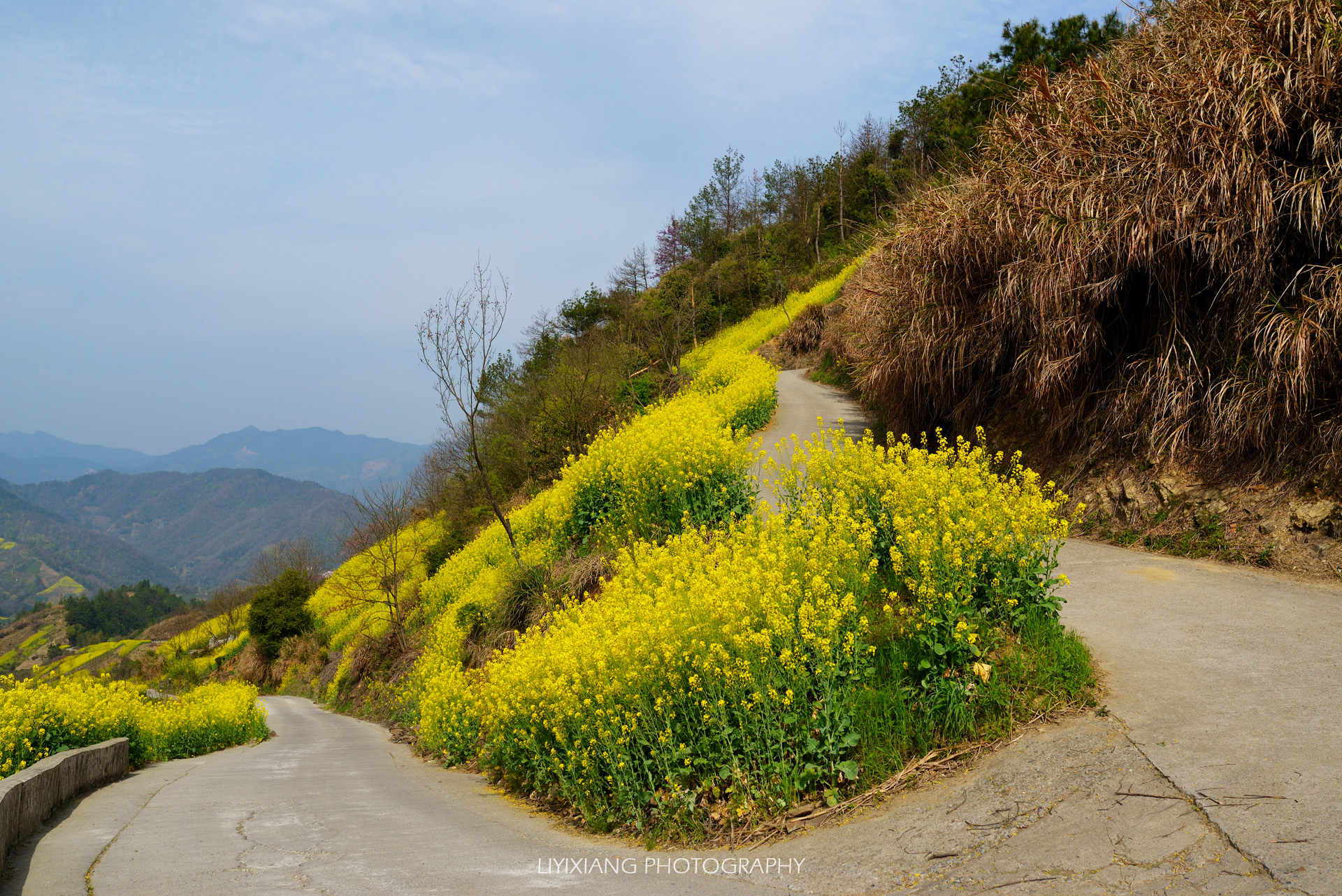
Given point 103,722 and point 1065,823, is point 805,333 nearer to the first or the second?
point 103,722

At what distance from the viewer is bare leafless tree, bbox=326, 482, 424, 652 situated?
77.5 ft

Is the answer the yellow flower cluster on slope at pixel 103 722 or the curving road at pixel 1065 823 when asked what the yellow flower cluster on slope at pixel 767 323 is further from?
the curving road at pixel 1065 823

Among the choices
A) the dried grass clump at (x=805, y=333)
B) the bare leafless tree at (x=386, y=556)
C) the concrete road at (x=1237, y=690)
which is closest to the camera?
the concrete road at (x=1237, y=690)

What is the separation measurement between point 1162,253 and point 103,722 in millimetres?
12900

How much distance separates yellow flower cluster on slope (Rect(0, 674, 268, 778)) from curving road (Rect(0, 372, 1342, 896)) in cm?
210

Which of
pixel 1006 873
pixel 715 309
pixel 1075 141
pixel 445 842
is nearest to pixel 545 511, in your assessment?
pixel 445 842

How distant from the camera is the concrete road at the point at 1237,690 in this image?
291 centimetres

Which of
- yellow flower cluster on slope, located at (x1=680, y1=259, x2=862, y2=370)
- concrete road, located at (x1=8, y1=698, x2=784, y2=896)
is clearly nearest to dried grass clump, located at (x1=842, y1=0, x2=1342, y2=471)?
concrete road, located at (x1=8, y1=698, x2=784, y2=896)

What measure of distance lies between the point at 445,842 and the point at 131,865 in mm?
1757

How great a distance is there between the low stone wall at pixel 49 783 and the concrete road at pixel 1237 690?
6.27m

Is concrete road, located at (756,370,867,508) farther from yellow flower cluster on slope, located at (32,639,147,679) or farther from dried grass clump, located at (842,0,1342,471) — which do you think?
yellow flower cluster on slope, located at (32,639,147,679)

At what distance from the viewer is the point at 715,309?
133 feet

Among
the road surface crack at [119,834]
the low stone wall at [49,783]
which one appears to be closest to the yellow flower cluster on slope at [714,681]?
the road surface crack at [119,834]

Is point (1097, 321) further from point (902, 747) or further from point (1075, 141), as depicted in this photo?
point (902, 747)
